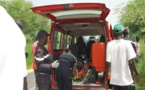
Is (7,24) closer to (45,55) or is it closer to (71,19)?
(45,55)

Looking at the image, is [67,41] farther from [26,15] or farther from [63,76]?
[26,15]

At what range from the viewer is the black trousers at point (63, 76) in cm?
582

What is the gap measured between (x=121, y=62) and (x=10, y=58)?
12.6 feet

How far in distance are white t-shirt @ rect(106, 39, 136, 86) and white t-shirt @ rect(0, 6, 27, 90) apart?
3757mm

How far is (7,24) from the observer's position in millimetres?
977

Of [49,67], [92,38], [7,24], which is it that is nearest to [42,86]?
[49,67]

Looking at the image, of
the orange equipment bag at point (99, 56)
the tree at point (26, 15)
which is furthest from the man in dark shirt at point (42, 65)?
the tree at point (26, 15)

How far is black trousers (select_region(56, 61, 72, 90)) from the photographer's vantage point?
5816mm

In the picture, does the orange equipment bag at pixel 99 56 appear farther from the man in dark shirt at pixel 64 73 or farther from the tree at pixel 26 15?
the tree at pixel 26 15

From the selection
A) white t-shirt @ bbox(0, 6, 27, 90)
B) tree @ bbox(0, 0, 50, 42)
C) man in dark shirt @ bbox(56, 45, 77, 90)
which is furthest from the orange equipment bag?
tree @ bbox(0, 0, 50, 42)

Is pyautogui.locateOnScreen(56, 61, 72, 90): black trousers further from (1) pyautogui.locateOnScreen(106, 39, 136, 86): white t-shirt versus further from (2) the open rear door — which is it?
(1) pyautogui.locateOnScreen(106, 39, 136, 86): white t-shirt

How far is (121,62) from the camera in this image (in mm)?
4672

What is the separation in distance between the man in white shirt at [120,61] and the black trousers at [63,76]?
121 centimetres

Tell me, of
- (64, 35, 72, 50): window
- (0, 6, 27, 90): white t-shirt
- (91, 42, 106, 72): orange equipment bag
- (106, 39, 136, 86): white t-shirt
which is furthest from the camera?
(64, 35, 72, 50): window
